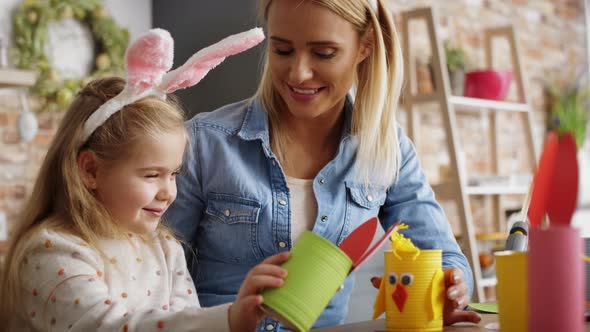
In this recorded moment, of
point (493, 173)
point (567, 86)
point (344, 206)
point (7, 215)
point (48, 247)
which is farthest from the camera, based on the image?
point (567, 86)

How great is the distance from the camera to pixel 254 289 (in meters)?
0.95

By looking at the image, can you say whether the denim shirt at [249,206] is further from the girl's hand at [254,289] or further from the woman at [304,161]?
the girl's hand at [254,289]

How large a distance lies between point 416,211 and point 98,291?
781 millimetres

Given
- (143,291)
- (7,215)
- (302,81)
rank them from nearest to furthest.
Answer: (143,291) < (302,81) < (7,215)

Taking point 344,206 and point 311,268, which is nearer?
point 311,268

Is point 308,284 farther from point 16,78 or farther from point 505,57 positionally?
point 505,57

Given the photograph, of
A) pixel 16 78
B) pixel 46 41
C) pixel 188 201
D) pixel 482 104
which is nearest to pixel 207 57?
pixel 188 201

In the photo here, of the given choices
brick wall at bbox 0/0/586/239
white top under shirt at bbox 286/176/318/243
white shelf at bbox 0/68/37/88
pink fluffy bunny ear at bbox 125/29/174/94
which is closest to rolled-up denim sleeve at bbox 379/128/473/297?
white top under shirt at bbox 286/176/318/243

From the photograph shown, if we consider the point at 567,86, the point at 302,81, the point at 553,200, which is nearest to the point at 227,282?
the point at 302,81

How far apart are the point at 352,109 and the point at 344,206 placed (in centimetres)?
24

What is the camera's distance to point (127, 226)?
1.29 metres

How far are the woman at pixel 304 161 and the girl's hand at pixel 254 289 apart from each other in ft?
1.67

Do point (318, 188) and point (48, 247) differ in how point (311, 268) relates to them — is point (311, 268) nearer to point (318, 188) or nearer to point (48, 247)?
point (48, 247)

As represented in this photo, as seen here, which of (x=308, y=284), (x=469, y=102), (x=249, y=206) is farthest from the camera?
(x=469, y=102)
